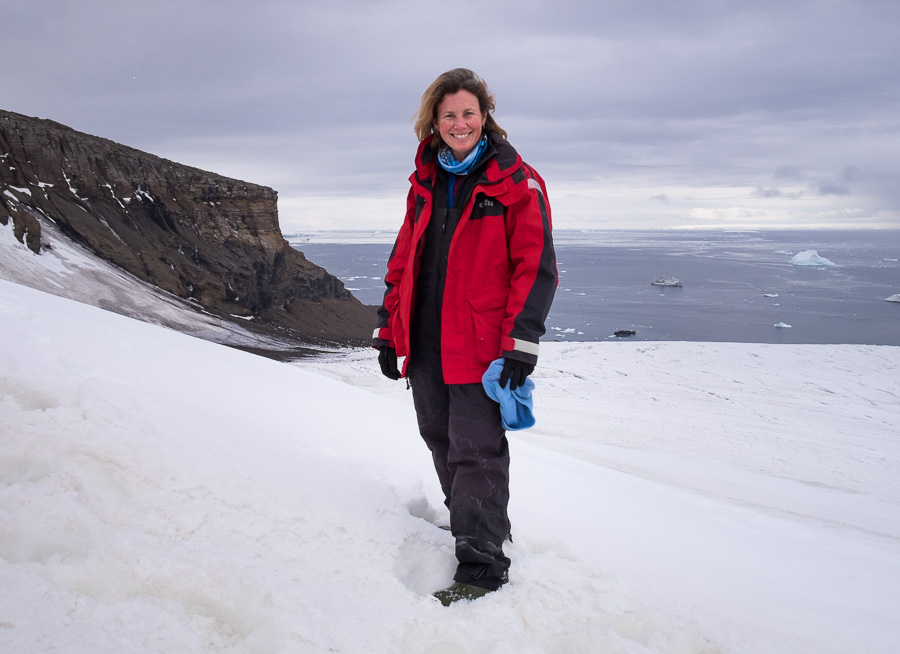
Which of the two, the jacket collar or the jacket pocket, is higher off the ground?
the jacket collar

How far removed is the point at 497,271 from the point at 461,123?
54 centimetres

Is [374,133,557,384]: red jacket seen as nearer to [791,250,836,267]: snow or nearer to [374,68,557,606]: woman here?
[374,68,557,606]: woman

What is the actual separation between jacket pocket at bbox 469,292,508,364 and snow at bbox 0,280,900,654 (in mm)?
754

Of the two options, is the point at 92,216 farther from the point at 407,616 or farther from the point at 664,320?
the point at 664,320

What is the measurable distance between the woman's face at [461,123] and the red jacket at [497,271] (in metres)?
0.09

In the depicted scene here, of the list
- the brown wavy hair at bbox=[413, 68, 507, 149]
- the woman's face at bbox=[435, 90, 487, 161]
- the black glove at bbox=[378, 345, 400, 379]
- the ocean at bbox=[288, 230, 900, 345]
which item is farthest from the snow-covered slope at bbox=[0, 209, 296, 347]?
the ocean at bbox=[288, 230, 900, 345]

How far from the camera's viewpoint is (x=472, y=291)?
198 cm

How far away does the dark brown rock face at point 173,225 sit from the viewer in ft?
69.9

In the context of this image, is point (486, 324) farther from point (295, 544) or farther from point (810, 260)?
point (810, 260)

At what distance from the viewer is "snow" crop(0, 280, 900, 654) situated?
152cm

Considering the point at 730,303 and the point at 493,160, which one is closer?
the point at 493,160

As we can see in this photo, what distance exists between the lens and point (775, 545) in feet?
10.3

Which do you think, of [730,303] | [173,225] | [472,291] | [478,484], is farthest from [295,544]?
[730,303]

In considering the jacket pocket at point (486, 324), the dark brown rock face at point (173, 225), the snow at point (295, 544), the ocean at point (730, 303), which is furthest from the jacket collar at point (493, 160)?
the ocean at point (730, 303)
